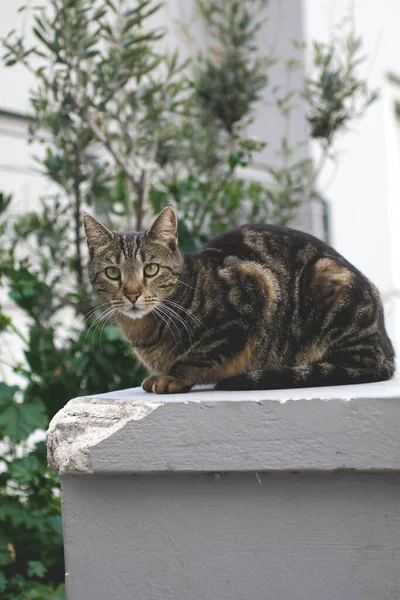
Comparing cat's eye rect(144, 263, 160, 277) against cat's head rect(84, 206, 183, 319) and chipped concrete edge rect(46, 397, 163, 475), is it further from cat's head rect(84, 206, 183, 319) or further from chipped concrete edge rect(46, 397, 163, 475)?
chipped concrete edge rect(46, 397, 163, 475)

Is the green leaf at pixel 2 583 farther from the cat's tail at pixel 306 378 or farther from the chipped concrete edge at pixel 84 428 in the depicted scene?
the cat's tail at pixel 306 378

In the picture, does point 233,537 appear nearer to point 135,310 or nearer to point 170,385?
point 170,385

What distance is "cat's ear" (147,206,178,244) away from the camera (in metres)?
1.95

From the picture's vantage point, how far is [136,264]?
1.90 meters

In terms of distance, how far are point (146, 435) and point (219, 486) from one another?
0.61 ft

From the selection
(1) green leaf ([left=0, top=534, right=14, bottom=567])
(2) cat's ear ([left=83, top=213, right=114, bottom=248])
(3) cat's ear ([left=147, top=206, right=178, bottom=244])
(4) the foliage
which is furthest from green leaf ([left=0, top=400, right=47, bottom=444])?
(3) cat's ear ([left=147, top=206, right=178, bottom=244])

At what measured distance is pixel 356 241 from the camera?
21.1 ft

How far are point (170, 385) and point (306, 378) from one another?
1.11 feet

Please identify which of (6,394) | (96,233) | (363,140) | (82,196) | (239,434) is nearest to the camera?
(239,434)

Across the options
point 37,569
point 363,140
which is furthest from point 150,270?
point 363,140

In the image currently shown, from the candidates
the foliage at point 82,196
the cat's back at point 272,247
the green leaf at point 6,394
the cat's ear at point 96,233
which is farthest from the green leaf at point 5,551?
the cat's back at point 272,247

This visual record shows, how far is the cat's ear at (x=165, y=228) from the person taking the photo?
76.7 inches

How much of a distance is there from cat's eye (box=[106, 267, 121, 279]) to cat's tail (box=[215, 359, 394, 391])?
0.39m

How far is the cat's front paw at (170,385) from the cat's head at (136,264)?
19 cm
